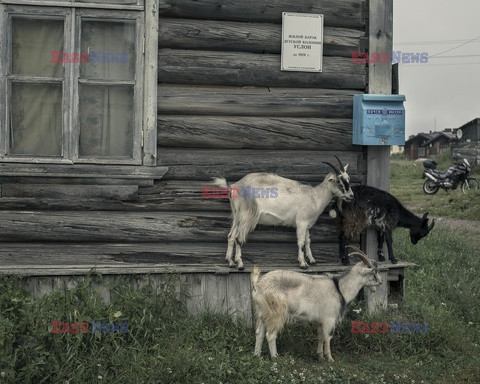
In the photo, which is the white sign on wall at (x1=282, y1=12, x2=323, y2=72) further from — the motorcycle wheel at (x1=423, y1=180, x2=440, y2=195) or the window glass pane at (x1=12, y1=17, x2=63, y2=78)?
the motorcycle wheel at (x1=423, y1=180, x2=440, y2=195)

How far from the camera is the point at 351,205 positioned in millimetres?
6340

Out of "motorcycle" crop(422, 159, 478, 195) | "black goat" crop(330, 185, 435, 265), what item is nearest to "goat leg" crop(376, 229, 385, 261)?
"black goat" crop(330, 185, 435, 265)

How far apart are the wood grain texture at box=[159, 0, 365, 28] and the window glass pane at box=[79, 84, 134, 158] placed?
0.88 m

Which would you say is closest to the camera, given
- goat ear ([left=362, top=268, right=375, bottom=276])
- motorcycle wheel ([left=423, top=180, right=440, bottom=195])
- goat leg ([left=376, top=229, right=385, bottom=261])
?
goat ear ([left=362, top=268, right=375, bottom=276])

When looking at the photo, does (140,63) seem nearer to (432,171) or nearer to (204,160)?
(204,160)

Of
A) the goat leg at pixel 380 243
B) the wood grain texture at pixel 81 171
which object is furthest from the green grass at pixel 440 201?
the wood grain texture at pixel 81 171

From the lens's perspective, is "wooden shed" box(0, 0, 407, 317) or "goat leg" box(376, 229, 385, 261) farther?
"goat leg" box(376, 229, 385, 261)

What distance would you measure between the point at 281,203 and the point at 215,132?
2.99 feet

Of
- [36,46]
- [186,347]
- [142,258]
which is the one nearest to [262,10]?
[36,46]

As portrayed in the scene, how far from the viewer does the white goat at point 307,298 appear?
5.59 meters

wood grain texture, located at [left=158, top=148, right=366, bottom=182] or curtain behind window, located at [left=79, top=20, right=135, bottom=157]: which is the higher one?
curtain behind window, located at [left=79, top=20, right=135, bottom=157]

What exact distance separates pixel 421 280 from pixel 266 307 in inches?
159

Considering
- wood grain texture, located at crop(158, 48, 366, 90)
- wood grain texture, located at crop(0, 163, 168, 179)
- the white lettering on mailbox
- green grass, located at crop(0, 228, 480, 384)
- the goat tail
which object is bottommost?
green grass, located at crop(0, 228, 480, 384)

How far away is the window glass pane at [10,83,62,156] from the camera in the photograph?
6.03m
